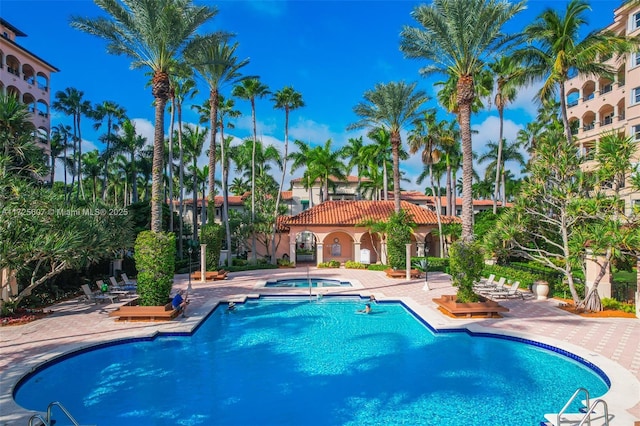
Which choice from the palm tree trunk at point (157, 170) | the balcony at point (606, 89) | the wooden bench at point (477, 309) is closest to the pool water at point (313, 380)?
the wooden bench at point (477, 309)

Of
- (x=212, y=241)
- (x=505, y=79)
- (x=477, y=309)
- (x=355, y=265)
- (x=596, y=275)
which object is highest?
(x=505, y=79)

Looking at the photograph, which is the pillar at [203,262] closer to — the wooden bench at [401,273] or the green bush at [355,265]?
the wooden bench at [401,273]

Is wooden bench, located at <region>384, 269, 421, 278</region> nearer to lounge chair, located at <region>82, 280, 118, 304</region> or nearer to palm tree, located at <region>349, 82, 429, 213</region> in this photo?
palm tree, located at <region>349, 82, 429, 213</region>

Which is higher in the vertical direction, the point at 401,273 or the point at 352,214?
the point at 352,214

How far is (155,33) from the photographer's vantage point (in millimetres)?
15711

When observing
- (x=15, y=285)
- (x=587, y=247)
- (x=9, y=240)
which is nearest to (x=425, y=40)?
(x=587, y=247)

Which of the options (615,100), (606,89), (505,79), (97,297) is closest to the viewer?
(97,297)

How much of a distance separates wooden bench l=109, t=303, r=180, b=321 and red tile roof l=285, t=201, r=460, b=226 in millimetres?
19870

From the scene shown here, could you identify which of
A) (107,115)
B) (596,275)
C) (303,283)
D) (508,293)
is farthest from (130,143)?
(596,275)

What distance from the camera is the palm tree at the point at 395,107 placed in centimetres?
2827

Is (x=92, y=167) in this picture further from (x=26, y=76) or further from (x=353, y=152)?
(x=353, y=152)

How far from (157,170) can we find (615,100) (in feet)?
118

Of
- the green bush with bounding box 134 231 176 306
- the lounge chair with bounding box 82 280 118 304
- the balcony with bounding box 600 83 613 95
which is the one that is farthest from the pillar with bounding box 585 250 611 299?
the balcony with bounding box 600 83 613 95

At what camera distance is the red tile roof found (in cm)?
3512
